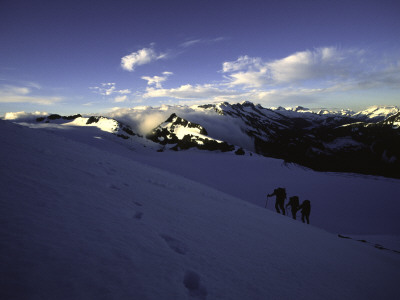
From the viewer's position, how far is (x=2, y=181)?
2.73 m

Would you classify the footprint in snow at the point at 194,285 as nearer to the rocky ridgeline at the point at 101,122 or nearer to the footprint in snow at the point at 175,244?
the footprint in snow at the point at 175,244

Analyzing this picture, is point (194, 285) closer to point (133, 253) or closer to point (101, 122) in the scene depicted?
point (133, 253)

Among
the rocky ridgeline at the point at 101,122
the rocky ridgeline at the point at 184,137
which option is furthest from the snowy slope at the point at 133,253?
the rocky ridgeline at the point at 101,122

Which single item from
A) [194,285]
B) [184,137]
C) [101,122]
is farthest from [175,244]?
[101,122]

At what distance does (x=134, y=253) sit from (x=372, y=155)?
19772 cm

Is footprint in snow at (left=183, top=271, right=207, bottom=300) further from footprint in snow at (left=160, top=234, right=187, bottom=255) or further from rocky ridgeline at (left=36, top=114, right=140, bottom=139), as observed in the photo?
rocky ridgeline at (left=36, top=114, right=140, bottom=139)

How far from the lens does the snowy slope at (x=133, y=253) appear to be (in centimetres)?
148

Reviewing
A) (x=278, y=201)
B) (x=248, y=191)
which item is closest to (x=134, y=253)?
(x=278, y=201)

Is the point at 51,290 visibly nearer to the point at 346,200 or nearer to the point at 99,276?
the point at 99,276

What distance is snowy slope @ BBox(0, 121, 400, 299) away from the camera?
58.4 inches

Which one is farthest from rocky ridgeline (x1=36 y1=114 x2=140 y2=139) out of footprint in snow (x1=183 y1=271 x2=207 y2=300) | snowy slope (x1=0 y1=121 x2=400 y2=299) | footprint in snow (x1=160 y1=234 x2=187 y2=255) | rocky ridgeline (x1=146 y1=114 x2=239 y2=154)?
footprint in snow (x1=183 y1=271 x2=207 y2=300)

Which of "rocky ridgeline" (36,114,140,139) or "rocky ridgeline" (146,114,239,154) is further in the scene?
"rocky ridgeline" (36,114,140,139)

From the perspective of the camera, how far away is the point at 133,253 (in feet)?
6.51

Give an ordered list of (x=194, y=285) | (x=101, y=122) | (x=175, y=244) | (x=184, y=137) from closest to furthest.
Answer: (x=194, y=285) < (x=175, y=244) < (x=184, y=137) < (x=101, y=122)
